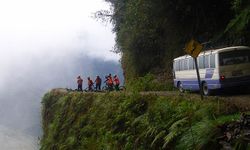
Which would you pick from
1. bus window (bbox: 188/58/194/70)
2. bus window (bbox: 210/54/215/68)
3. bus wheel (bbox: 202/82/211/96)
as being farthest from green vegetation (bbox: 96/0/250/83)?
bus wheel (bbox: 202/82/211/96)

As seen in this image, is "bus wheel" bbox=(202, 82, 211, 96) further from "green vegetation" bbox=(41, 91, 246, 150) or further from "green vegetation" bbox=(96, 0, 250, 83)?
"green vegetation" bbox=(41, 91, 246, 150)

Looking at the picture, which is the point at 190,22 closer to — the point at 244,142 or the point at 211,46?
the point at 211,46

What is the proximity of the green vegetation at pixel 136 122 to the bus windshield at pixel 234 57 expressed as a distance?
11.1 ft

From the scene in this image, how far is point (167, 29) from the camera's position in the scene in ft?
104

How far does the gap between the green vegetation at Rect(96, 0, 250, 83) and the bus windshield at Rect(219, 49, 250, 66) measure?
2.33 m

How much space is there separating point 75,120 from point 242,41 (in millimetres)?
9435

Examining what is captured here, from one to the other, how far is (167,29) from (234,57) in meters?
11.6

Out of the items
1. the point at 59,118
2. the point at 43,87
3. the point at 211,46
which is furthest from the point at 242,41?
the point at 43,87

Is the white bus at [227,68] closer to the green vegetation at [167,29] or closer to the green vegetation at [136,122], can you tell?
the green vegetation at [167,29]

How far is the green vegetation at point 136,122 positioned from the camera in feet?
38.2

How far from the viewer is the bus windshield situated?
2033 centimetres

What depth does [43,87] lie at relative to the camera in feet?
489

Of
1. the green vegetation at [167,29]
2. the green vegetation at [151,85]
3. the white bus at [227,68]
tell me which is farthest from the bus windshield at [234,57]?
the green vegetation at [151,85]

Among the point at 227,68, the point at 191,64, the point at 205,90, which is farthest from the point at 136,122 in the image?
the point at 191,64
